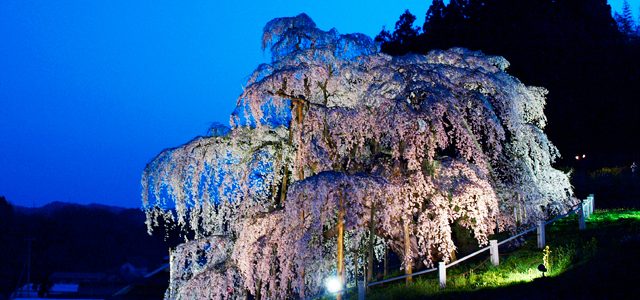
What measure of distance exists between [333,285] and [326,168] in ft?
8.60

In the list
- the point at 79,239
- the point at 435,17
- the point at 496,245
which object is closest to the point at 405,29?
the point at 435,17

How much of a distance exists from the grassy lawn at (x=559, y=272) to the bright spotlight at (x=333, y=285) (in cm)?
111

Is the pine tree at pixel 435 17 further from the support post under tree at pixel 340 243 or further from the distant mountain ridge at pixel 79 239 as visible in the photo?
the distant mountain ridge at pixel 79 239

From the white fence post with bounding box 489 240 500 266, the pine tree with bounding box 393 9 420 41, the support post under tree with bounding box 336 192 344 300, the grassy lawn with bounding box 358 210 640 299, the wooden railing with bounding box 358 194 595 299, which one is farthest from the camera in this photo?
the pine tree with bounding box 393 9 420 41

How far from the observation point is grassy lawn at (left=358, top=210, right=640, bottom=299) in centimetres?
1231

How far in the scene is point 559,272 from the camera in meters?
14.7

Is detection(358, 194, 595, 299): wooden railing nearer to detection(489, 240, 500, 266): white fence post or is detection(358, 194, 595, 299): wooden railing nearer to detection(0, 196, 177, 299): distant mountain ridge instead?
detection(489, 240, 500, 266): white fence post

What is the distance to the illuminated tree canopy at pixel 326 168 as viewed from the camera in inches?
569

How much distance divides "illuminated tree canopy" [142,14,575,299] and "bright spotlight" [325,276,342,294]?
0.47 m

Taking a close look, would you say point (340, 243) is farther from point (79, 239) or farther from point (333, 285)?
point (79, 239)

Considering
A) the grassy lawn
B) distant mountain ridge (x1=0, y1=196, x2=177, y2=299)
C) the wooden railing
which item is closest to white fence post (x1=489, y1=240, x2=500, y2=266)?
the wooden railing

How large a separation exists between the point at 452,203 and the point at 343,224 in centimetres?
272

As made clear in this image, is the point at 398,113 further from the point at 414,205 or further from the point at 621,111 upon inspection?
the point at 621,111

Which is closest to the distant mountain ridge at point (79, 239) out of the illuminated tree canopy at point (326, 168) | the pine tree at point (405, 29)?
the pine tree at point (405, 29)
